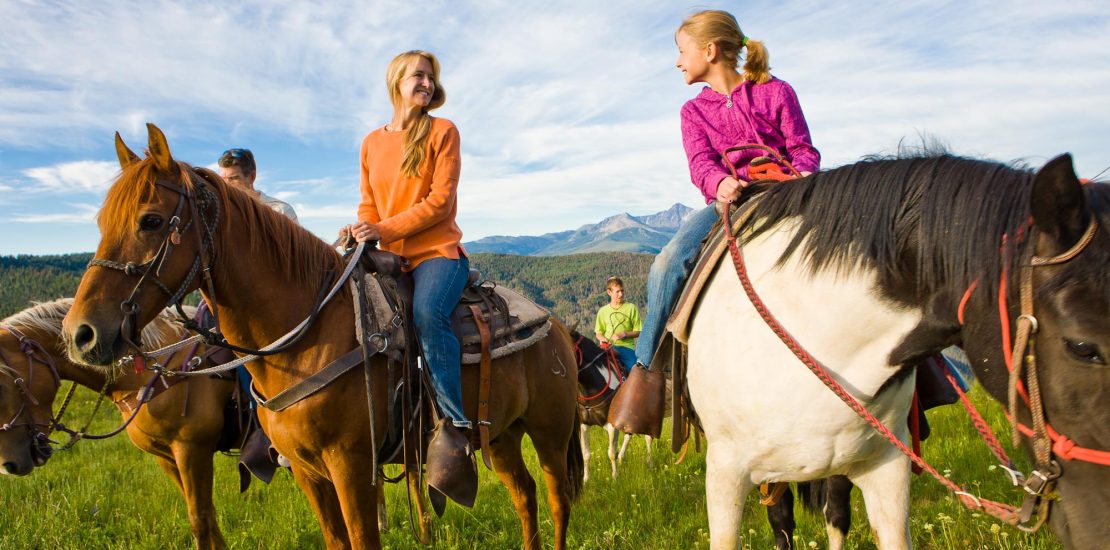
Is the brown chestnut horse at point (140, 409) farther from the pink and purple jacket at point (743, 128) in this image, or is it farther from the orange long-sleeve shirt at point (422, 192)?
the pink and purple jacket at point (743, 128)

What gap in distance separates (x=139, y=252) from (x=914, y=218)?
8.91 ft

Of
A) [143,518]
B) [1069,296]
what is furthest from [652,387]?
[143,518]

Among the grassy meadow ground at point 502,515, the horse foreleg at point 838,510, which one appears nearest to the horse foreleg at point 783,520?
the horse foreleg at point 838,510

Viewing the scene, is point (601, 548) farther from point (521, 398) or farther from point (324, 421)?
point (324, 421)

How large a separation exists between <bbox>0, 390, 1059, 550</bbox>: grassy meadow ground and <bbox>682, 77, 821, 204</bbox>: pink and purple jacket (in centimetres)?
230

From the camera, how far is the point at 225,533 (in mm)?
5465

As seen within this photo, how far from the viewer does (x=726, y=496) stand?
2338 millimetres

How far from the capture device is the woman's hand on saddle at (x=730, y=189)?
2531 millimetres

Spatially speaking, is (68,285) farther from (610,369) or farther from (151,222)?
(151,222)

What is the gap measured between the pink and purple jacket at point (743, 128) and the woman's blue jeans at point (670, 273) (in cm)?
14

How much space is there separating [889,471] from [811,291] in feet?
2.59

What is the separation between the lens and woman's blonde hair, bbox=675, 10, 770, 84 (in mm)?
2906

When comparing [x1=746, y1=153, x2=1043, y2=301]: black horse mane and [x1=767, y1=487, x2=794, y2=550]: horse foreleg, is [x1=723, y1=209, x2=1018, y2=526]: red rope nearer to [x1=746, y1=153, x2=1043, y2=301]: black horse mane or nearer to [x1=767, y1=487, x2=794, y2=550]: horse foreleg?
[x1=746, y1=153, x2=1043, y2=301]: black horse mane

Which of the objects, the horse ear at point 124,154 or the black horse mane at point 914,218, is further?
the horse ear at point 124,154
